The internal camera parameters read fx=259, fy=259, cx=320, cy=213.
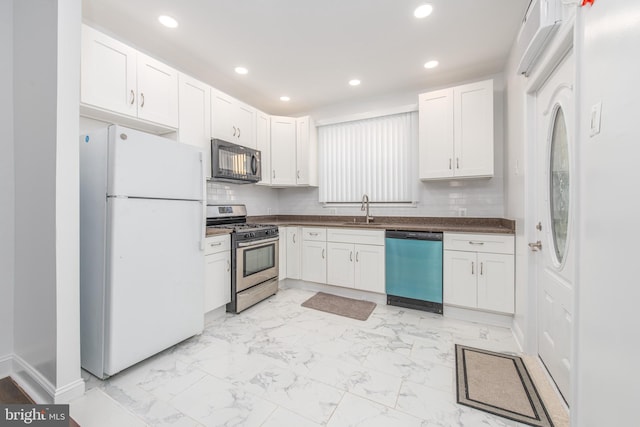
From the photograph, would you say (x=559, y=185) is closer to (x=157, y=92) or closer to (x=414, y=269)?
(x=414, y=269)

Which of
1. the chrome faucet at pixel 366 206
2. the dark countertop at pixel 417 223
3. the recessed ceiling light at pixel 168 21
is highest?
the recessed ceiling light at pixel 168 21

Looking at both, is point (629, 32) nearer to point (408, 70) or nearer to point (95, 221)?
point (408, 70)

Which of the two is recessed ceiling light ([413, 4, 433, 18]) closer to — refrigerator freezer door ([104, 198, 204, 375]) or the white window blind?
the white window blind

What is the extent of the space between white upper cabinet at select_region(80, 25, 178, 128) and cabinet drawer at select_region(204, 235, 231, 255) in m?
1.20

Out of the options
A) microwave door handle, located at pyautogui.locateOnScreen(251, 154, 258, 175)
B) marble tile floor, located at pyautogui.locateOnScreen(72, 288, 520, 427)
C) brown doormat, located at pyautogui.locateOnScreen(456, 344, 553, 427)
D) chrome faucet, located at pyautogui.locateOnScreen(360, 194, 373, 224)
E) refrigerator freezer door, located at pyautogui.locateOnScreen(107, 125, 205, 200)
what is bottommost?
marble tile floor, located at pyautogui.locateOnScreen(72, 288, 520, 427)

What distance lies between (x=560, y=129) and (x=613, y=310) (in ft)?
4.18

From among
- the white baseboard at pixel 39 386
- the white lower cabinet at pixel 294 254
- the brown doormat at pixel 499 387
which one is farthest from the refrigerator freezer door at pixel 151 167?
the brown doormat at pixel 499 387

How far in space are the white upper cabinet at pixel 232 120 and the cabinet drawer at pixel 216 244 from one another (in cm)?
122

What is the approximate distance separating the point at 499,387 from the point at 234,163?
10.3 ft

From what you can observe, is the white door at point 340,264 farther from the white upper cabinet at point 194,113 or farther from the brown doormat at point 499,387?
the white upper cabinet at point 194,113

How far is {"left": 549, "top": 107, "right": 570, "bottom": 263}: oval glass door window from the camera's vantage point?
1.59m

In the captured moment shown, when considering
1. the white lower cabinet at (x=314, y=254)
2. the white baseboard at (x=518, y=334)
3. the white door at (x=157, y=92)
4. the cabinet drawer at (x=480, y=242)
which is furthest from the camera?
the white lower cabinet at (x=314, y=254)

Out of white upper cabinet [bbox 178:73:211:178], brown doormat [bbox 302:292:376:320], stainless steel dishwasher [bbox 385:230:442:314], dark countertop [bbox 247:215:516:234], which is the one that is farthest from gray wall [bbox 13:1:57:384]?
stainless steel dishwasher [bbox 385:230:442:314]

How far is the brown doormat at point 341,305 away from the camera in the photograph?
287 centimetres
